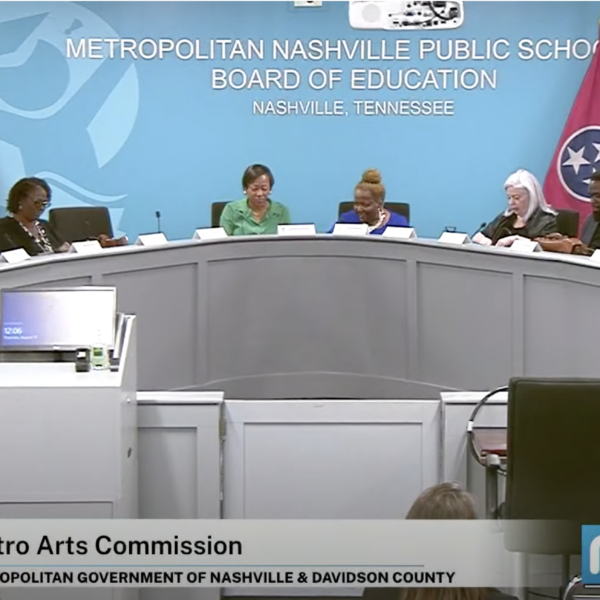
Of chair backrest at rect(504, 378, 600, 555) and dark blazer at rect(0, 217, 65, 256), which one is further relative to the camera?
dark blazer at rect(0, 217, 65, 256)

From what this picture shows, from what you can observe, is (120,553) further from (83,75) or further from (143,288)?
(83,75)

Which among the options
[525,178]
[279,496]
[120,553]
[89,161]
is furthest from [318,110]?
[120,553]

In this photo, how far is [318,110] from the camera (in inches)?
282

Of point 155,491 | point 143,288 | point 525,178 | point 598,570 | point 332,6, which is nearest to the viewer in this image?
point 598,570

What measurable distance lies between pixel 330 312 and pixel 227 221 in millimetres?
958

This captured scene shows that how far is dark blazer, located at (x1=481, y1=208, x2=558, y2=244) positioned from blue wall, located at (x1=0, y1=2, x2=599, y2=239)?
5.20 feet

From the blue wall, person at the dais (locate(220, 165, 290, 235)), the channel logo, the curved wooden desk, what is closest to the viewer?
the channel logo

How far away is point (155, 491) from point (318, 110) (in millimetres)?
4444

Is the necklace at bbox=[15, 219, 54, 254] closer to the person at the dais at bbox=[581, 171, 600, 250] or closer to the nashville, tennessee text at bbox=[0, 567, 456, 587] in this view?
the person at the dais at bbox=[581, 171, 600, 250]

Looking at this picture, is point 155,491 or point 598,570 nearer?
point 598,570

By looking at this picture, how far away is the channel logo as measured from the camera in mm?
2131

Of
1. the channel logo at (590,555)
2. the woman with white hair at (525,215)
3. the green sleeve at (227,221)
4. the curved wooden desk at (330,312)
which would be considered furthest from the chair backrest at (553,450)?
the green sleeve at (227,221)

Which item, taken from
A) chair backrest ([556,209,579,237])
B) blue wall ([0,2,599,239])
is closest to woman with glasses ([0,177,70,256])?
blue wall ([0,2,599,239])

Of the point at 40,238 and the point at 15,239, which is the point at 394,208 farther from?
the point at 15,239
